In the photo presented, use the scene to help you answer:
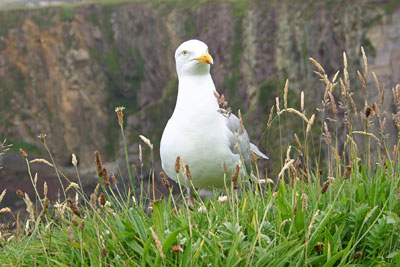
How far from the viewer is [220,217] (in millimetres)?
3643

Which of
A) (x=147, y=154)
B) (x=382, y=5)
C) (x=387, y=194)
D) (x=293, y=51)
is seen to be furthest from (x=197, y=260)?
(x=147, y=154)

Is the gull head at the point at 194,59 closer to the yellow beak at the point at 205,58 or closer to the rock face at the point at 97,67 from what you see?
the yellow beak at the point at 205,58

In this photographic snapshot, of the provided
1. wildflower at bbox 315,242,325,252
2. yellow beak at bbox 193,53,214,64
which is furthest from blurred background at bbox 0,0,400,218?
wildflower at bbox 315,242,325,252

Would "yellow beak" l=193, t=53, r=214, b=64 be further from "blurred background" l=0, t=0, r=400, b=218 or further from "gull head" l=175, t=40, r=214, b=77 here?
"blurred background" l=0, t=0, r=400, b=218

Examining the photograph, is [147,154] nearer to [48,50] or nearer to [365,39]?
[48,50]

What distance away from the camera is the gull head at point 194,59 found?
5379mm

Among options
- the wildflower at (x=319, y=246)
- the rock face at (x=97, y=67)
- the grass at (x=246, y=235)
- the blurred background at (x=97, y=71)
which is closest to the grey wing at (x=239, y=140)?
the grass at (x=246, y=235)

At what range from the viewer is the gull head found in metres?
5.38

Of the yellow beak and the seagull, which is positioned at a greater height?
the yellow beak

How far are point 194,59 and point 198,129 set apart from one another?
2.38 feet

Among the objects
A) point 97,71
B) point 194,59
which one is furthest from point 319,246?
point 97,71

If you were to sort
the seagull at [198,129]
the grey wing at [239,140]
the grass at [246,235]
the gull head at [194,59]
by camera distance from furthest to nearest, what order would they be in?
the grey wing at [239,140] → the gull head at [194,59] → the seagull at [198,129] → the grass at [246,235]

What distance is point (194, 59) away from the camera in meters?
5.41

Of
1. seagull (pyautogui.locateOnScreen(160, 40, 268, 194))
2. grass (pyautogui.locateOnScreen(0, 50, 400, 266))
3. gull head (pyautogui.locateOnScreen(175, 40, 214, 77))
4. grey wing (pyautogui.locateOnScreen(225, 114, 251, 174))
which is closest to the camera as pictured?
grass (pyautogui.locateOnScreen(0, 50, 400, 266))
